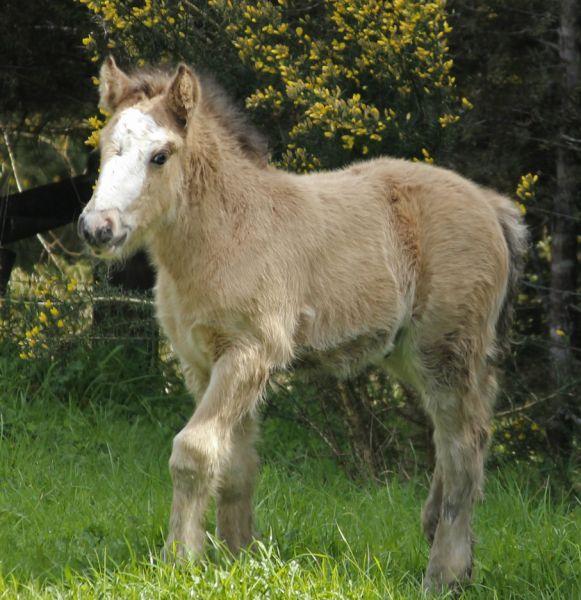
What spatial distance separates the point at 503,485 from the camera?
764 cm

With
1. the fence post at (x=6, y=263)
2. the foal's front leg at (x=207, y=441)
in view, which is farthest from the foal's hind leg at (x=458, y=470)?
the fence post at (x=6, y=263)

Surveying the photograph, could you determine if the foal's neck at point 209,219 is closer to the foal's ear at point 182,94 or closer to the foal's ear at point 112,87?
the foal's ear at point 182,94

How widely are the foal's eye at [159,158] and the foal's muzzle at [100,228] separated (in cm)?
35

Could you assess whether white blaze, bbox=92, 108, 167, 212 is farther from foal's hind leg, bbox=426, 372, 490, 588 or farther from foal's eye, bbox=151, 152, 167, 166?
foal's hind leg, bbox=426, 372, 490, 588

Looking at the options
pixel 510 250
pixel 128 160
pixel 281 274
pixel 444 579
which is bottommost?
pixel 444 579

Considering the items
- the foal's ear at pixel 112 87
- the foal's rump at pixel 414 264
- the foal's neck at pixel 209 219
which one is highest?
the foal's ear at pixel 112 87

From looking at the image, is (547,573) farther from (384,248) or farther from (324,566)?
(384,248)

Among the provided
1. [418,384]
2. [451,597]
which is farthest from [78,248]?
[451,597]

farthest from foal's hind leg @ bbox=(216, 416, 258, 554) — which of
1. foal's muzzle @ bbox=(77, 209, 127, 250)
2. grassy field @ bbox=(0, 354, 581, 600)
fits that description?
foal's muzzle @ bbox=(77, 209, 127, 250)

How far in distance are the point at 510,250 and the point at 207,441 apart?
225 centimetres

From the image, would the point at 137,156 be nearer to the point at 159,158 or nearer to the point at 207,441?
the point at 159,158

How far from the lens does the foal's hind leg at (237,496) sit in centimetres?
547

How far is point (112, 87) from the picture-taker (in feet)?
17.6

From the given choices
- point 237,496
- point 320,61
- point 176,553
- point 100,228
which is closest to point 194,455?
point 176,553
